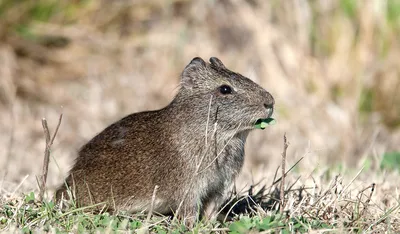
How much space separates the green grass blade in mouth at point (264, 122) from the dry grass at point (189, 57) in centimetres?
378

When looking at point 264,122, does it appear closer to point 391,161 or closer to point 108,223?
point 108,223

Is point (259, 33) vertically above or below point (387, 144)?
above

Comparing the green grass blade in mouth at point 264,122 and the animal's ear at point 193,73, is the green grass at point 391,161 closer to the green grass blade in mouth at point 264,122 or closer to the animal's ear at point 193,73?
the green grass blade in mouth at point 264,122

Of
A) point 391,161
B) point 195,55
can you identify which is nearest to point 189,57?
point 195,55

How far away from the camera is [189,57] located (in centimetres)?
1139

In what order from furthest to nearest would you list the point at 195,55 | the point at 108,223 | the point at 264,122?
1. the point at 195,55
2. the point at 264,122
3. the point at 108,223

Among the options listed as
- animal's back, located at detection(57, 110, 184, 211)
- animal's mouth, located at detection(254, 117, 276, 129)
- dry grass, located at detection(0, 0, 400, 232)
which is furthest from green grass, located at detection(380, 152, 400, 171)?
animal's back, located at detection(57, 110, 184, 211)

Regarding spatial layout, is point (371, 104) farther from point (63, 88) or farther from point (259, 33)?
point (63, 88)

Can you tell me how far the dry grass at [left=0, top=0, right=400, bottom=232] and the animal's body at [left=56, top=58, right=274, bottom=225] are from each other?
3.48 metres

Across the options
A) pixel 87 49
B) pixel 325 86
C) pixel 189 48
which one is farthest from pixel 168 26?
pixel 325 86

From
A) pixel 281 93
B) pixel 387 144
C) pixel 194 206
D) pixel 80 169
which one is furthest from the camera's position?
pixel 281 93

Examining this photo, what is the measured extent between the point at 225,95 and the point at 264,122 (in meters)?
0.36

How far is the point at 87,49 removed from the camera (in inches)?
441

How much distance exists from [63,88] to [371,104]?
4545mm
